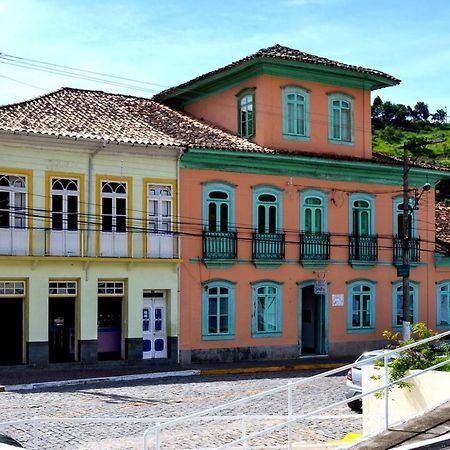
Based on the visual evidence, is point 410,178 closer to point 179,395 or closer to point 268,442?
point 179,395

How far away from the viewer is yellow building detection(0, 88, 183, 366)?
24031 mm

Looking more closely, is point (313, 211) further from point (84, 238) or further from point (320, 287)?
point (84, 238)

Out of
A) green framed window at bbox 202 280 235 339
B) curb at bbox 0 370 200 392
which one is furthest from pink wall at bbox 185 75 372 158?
curb at bbox 0 370 200 392

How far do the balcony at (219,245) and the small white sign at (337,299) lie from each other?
13.7 feet

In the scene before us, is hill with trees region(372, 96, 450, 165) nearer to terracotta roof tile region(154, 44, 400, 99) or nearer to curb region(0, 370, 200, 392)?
terracotta roof tile region(154, 44, 400, 99)

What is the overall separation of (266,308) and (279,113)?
6.32 meters

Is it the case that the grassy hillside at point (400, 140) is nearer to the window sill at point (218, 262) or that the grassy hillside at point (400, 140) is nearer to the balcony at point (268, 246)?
the balcony at point (268, 246)

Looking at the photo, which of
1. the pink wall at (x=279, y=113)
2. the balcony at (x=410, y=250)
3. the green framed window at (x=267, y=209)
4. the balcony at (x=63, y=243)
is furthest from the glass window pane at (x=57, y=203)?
the balcony at (x=410, y=250)

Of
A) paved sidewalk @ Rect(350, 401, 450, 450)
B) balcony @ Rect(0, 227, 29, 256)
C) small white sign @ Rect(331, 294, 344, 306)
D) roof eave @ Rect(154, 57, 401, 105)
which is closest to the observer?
paved sidewalk @ Rect(350, 401, 450, 450)

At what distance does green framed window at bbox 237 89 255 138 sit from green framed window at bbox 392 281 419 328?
749 cm

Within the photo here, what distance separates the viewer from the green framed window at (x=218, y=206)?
27.0 meters

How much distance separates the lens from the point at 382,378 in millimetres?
11180

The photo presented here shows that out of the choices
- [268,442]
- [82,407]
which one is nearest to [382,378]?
[268,442]

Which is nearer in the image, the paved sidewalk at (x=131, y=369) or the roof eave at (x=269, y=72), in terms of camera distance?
the paved sidewalk at (x=131, y=369)
